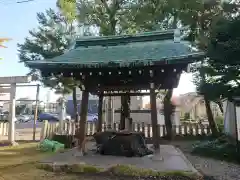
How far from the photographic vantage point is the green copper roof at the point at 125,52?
5758 mm

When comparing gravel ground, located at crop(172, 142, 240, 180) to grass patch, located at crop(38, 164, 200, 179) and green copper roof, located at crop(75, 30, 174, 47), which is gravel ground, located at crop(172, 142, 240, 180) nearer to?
grass patch, located at crop(38, 164, 200, 179)

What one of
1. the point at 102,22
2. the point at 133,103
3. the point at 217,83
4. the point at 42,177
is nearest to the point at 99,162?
the point at 42,177

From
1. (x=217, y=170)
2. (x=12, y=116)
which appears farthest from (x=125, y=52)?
(x=12, y=116)

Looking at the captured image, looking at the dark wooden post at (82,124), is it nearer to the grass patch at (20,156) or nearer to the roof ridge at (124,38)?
the grass patch at (20,156)

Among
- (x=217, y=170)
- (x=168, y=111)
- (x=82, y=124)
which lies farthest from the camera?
(x=168, y=111)

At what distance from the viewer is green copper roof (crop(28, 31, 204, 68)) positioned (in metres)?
5.76

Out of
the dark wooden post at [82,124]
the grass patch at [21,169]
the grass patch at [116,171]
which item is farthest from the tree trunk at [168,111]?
the grass patch at [21,169]

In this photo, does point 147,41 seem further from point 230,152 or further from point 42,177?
point 42,177

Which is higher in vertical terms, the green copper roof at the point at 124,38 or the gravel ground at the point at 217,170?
the green copper roof at the point at 124,38

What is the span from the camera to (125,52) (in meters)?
7.04

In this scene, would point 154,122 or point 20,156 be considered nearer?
point 154,122

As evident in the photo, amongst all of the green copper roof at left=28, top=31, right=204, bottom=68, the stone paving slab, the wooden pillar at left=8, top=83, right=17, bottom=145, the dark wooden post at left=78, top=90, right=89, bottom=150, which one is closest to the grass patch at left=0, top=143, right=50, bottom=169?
the stone paving slab

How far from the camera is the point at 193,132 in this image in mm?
12219

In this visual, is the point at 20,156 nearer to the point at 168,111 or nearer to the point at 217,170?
the point at 217,170
